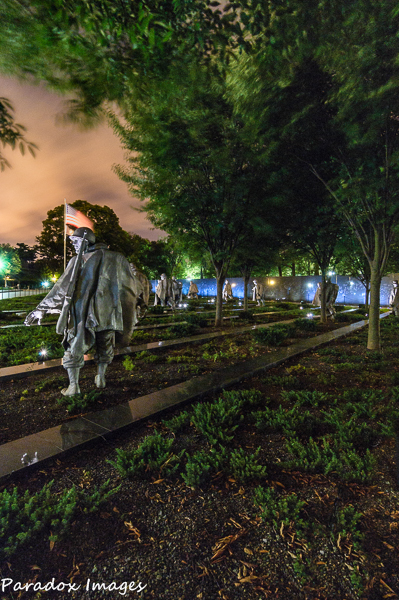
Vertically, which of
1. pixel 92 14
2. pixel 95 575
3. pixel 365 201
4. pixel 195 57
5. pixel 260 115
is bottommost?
pixel 95 575

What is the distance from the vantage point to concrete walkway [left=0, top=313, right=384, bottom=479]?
2.57 meters

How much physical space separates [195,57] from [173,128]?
17.2ft

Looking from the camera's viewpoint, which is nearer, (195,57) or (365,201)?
(195,57)

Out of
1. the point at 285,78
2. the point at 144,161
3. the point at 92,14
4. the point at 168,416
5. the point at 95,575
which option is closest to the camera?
the point at 95,575

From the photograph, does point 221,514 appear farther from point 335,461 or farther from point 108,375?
point 108,375

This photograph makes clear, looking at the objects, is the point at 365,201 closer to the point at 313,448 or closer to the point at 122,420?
the point at 313,448

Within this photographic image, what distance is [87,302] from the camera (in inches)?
156

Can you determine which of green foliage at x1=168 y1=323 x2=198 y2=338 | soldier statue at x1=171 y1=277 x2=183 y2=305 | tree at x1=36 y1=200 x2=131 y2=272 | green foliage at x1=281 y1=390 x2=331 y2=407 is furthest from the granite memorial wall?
green foliage at x1=281 y1=390 x2=331 y2=407

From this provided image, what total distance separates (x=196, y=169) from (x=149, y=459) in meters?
9.04

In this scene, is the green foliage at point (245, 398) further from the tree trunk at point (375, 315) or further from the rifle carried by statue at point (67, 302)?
the tree trunk at point (375, 315)

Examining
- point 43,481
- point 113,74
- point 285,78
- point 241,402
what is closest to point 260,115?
point 285,78

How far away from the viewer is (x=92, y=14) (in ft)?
8.87

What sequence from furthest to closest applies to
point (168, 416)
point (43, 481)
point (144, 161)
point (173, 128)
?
point (144, 161) → point (173, 128) → point (168, 416) → point (43, 481)

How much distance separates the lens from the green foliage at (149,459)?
94.7 inches
